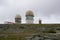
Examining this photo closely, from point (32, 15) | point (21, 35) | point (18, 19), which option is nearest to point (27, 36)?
point (21, 35)

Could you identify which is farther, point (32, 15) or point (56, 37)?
point (32, 15)

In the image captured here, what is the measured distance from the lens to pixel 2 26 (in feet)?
21.7

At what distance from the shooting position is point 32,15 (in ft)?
84.3

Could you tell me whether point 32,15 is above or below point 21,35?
above

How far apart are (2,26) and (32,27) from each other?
129cm

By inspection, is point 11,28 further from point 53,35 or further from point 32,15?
point 32,15

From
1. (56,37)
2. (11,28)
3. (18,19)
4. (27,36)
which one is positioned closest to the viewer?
(56,37)

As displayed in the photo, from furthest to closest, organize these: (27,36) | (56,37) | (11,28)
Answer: (11,28)
(27,36)
(56,37)

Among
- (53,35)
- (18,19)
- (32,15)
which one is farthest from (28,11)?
(53,35)

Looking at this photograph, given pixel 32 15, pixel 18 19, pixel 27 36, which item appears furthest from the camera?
pixel 18 19

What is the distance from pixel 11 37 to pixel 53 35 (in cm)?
144

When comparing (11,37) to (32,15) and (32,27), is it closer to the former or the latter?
(32,27)

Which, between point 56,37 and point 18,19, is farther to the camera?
point 18,19

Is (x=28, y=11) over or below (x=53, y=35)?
over
